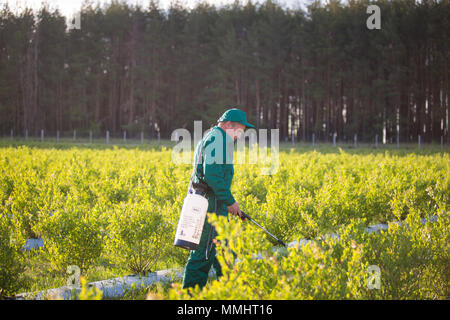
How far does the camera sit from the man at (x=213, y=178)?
3590mm

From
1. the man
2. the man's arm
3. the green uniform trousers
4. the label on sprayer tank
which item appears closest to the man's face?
the man

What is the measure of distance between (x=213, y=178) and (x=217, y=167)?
121mm

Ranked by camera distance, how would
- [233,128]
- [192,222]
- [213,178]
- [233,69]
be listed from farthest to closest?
1. [233,69]
2. [233,128]
3. [213,178]
4. [192,222]

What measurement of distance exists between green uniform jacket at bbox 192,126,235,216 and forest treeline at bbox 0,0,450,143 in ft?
119

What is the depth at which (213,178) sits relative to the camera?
3576 mm

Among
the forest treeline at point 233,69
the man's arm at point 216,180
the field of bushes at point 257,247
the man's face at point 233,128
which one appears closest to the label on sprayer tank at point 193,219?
the man's arm at point 216,180

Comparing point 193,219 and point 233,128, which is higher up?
point 233,128

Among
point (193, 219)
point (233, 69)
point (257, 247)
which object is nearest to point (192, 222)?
point (193, 219)

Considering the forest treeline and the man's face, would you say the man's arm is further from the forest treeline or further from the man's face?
the forest treeline

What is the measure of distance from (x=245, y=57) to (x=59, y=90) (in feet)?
78.6

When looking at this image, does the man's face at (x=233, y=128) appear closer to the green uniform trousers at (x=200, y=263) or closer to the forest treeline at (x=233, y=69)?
the green uniform trousers at (x=200, y=263)

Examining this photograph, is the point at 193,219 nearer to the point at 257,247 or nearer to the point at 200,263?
the point at 200,263

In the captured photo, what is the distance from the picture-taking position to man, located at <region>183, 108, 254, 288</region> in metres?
3.59
